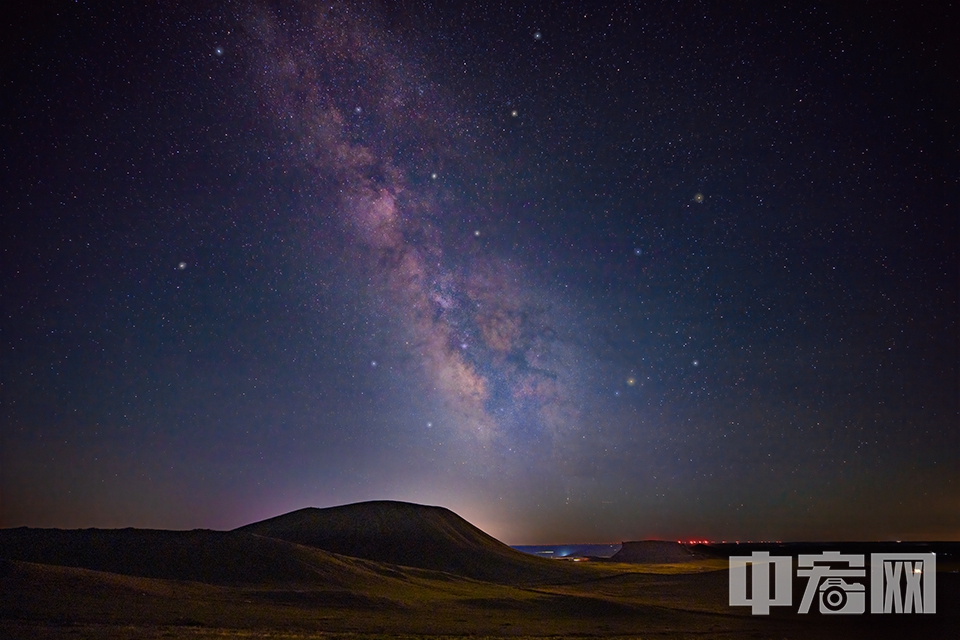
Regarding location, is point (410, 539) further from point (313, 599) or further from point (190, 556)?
point (313, 599)

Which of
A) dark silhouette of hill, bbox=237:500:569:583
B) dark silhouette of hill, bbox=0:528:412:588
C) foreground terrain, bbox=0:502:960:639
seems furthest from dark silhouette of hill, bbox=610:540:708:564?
dark silhouette of hill, bbox=0:528:412:588

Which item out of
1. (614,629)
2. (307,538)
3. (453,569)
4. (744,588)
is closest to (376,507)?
(307,538)

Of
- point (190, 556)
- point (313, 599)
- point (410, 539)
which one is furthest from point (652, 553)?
point (313, 599)

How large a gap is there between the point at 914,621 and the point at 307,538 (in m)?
78.4

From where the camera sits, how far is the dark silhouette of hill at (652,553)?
12416 centimetres

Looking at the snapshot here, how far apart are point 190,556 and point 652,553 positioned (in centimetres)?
9477

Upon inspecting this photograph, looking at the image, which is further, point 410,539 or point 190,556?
point 410,539

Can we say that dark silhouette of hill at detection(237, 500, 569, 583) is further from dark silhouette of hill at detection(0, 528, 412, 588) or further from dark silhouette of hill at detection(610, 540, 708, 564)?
dark silhouette of hill at detection(610, 540, 708, 564)

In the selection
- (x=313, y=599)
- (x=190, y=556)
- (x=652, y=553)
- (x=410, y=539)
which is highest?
(x=313, y=599)

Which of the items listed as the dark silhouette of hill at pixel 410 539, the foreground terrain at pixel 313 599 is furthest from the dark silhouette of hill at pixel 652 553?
the foreground terrain at pixel 313 599

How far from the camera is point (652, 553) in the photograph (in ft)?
429

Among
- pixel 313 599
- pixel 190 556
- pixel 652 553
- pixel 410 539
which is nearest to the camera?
pixel 313 599

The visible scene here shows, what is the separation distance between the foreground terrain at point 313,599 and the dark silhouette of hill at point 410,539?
422 cm

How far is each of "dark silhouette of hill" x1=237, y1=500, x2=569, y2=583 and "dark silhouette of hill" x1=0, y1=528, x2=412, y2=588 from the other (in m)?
22.8
